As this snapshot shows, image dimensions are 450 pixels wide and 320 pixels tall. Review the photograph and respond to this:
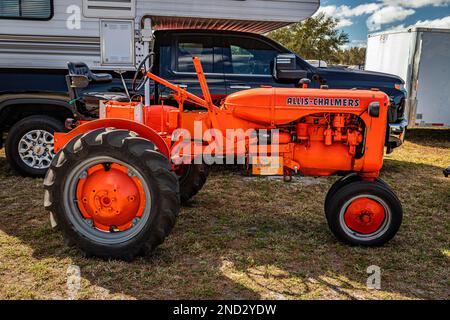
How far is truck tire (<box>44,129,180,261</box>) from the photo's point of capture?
3240mm

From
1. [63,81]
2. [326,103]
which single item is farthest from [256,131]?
[63,81]

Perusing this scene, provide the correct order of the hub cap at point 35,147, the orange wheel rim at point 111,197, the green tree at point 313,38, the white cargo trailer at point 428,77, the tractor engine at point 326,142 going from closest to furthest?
1. the orange wheel rim at point 111,197
2. the tractor engine at point 326,142
3. the hub cap at point 35,147
4. the white cargo trailer at point 428,77
5. the green tree at point 313,38

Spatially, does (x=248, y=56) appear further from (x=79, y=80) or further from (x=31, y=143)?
(x=31, y=143)

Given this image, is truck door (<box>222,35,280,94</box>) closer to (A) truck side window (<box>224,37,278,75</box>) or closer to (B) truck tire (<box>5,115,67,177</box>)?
(A) truck side window (<box>224,37,278,75</box>)

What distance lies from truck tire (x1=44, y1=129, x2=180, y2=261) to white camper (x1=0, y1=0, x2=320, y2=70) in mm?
2789

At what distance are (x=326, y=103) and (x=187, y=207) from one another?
6.25 feet

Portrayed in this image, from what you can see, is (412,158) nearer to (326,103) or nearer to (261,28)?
(261,28)

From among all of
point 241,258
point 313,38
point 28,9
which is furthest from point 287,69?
point 313,38

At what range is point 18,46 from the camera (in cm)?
577

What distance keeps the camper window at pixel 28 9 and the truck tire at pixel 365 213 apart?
4423mm

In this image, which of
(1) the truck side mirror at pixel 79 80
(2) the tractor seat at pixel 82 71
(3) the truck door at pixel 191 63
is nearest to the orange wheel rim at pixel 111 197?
(1) the truck side mirror at pixel 79 80

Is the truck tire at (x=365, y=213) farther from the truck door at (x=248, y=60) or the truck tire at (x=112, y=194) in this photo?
the truck door at (x=248, y=60)

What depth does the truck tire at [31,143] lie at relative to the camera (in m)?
5.80

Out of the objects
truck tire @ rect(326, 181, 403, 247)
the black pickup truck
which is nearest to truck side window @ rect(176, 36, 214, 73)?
the black pickup truck
